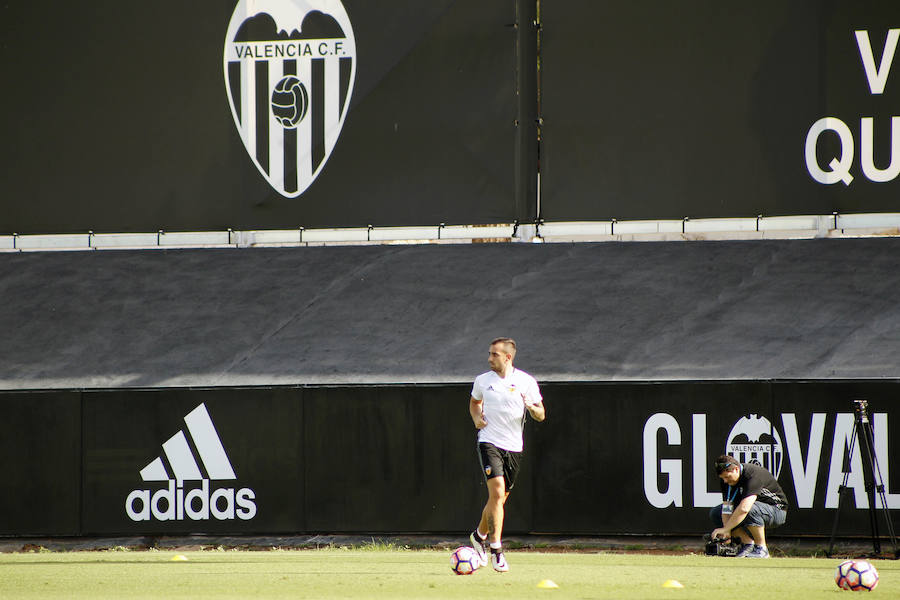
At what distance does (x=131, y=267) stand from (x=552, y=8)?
22.1 ft

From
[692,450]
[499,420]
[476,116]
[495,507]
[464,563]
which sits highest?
[476,116]

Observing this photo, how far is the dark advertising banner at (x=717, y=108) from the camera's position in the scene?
15.7 m

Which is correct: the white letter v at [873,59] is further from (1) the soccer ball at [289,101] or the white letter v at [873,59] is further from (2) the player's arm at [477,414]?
(2) the player's arm at [477,414]

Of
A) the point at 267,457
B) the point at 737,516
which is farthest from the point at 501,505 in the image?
the point at 267,457

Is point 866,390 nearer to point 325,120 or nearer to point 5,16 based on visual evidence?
point 325,120

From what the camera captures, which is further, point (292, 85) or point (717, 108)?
point (292, 85)

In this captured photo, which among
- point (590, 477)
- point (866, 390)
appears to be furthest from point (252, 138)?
point (866, 390)

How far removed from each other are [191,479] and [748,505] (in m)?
6.15

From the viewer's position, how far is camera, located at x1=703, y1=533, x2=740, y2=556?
11898 millimetres

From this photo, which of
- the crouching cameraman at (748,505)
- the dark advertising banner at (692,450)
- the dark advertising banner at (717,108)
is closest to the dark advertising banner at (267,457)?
the dark advertising banner at (692,450)

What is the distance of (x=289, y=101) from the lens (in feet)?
55.7

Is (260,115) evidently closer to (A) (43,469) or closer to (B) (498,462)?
(A) (43,469)

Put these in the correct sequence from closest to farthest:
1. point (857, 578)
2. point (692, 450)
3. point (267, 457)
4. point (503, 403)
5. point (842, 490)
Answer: point (857, 578) → point (503, 403) → point (842, 490) → point (692, 450) → point (267, 457)

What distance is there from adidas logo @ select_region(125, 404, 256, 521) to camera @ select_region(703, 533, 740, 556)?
5067mm
